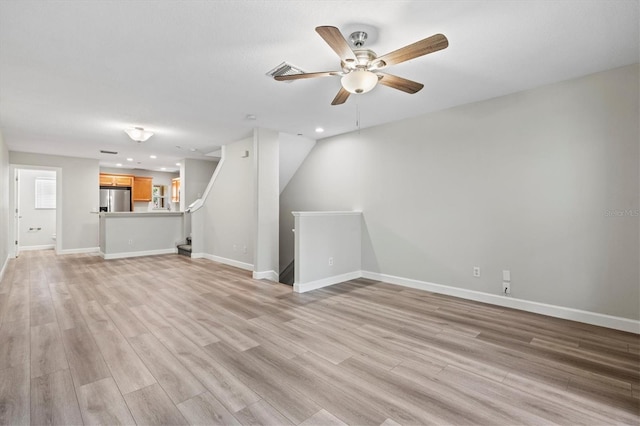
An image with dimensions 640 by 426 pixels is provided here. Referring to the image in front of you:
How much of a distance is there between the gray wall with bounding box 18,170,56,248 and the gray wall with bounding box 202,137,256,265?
5.25m

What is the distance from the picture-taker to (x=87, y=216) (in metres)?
7.82

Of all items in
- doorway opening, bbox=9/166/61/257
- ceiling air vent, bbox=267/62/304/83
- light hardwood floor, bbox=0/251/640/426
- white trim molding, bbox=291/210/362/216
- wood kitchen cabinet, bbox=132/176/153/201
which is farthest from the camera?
wood kitchen cabinet, bbox=132/176/153/201

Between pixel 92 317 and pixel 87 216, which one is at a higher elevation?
pixel 87 216

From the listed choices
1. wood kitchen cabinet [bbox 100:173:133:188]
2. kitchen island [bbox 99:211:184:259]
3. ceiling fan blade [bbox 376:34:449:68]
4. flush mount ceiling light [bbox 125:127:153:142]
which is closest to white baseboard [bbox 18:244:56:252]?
wood kitchen cabinet [bbox 100:173:133:188]

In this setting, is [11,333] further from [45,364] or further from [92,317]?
[45,364]

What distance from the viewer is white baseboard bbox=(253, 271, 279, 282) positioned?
16.2ft

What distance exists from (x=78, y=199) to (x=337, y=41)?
858 cm

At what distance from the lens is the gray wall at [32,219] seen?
27.3 feet

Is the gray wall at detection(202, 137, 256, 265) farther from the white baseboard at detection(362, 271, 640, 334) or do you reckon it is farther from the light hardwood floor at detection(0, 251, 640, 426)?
the white baseboard at detection(362, 271, 640, 334)

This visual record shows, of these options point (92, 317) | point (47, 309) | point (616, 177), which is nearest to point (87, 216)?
point (47, 309)

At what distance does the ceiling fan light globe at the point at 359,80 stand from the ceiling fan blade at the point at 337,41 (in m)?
0.15

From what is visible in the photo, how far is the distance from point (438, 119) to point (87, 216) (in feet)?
28.3

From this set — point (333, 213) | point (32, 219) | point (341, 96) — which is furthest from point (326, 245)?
point (32, 219)

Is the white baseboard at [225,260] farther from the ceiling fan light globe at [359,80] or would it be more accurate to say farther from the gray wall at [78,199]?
the ceiling fan light globe at [359,80]
